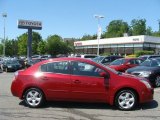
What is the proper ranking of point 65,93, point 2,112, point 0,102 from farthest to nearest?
point 0,102
point 65,93
point 2,112

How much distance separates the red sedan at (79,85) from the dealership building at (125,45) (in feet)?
142

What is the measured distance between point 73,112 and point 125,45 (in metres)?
55.7

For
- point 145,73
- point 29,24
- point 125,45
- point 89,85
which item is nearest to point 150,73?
point 145,73

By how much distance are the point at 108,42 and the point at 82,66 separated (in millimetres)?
59768

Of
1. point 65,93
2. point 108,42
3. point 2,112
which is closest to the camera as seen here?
point 2,112

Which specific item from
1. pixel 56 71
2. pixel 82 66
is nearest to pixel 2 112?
pixel 56 71

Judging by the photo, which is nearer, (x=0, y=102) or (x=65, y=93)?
(x=65, y=93)

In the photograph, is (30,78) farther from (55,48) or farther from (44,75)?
(55,48)

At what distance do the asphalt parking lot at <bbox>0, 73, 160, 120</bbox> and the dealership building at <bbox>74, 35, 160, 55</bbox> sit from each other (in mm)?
42831

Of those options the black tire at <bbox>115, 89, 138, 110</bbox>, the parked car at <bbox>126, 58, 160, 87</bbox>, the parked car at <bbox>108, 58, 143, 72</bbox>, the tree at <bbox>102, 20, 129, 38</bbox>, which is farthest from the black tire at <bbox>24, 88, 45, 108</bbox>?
the tree at <bbox>102, 20, 129, 38</bbox>

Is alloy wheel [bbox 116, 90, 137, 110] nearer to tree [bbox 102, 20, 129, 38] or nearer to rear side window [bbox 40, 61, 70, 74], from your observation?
rear side window [bbox 40, 61, 70, 74]

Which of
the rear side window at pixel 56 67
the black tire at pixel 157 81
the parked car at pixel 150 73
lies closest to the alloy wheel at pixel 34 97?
the rear side window at pixel 56 67

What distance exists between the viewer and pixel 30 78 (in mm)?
9672

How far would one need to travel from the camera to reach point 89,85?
30.6 feet
